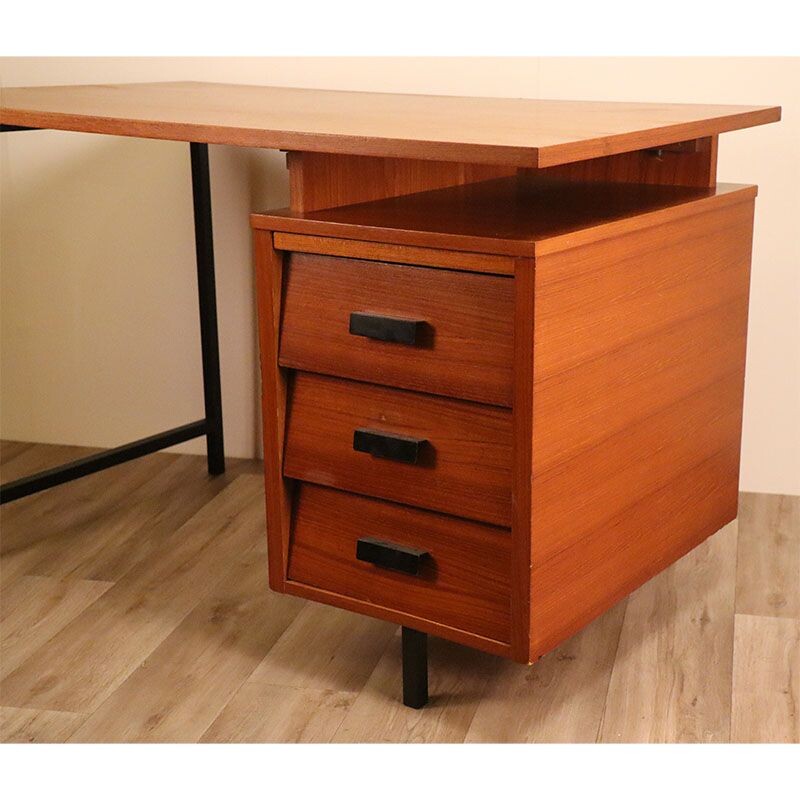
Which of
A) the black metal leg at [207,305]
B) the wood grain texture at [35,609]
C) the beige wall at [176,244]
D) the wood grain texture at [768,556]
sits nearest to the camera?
the wood grain texture at [35,609]

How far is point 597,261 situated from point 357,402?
332 millimetres

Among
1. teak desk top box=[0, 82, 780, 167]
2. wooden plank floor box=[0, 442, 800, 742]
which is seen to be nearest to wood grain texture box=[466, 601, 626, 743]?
wooden plank floor box=[0, 442, 800, 742]

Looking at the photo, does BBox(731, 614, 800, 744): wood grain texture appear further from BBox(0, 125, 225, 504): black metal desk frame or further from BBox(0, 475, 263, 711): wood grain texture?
BBox(0, 125, 225, 504): black metal desk frame

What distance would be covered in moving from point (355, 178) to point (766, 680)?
0.86m

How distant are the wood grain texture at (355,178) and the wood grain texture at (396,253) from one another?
0.05m

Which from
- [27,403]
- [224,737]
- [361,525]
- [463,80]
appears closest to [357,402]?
[361,525]

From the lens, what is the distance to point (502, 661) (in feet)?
5.64

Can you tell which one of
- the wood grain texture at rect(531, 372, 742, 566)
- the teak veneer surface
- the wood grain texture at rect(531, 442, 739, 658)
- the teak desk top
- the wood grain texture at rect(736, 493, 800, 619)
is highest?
the teak desk top

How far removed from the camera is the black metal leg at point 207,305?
7.67 feet

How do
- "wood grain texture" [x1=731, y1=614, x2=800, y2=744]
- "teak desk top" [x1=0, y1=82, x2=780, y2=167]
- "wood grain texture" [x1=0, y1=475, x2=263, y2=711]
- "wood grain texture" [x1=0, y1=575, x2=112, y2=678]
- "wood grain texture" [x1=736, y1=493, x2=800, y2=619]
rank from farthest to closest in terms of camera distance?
"wood grain texture" [x1=736, y1=493, x2=800, y2=619]
"wood grain texture" [x1=0, y1=575, x2=112, y2=678]
"wood grain texture" [x1=0, y1=475, x2=263, y2=711]
"wood grain texture" [x1=731, y1=614, x2=800, y2=744]
"teak desk top" [x1=0, y1=82, x2=780, y2=167]

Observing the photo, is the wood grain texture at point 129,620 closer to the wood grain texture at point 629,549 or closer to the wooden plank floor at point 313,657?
the wooden plank floor at point 313,657

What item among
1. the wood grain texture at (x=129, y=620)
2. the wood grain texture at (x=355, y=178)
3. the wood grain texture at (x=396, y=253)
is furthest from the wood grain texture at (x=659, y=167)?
the wood grain texture at (x=129, y=620)

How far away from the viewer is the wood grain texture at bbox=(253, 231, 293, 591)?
151 centimetres

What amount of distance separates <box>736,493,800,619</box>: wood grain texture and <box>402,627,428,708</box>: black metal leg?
0.55 meters
